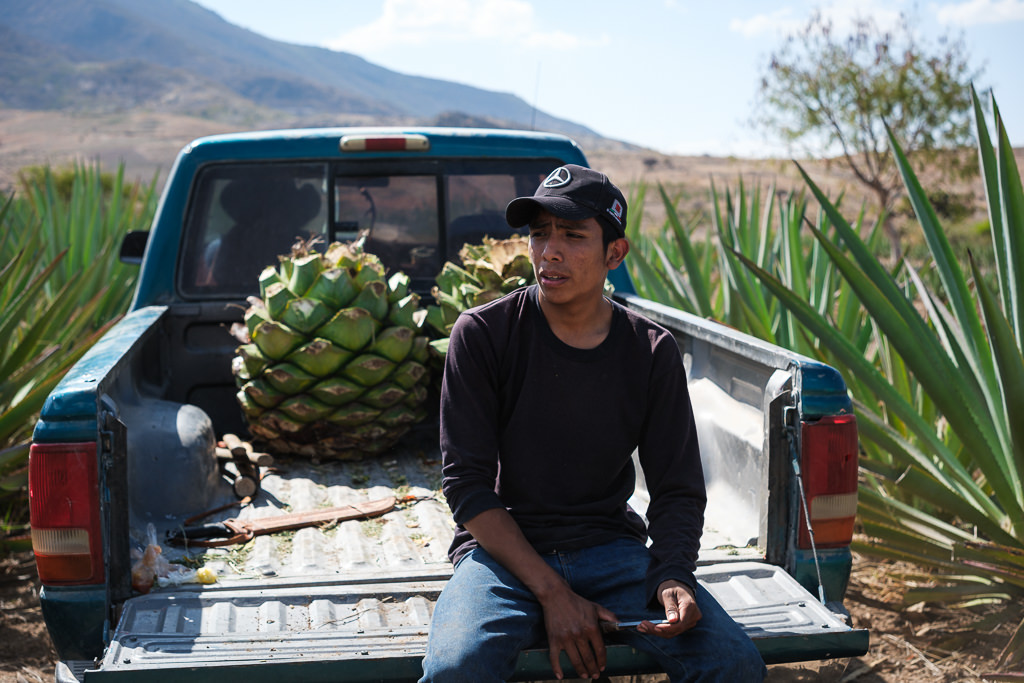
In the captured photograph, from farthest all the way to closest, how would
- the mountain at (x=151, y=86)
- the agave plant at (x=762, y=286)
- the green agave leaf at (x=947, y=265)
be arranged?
the mountain at (x=151, y=86) → the agave plant at (x=762, y=286) → the green agave leaf at (x=947, y=265)

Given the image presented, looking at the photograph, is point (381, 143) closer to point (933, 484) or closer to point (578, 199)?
point (578, 199)

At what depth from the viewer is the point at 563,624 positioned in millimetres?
1873

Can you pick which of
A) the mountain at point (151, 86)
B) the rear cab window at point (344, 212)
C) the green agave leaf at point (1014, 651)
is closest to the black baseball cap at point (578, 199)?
the rear cab window at point (344, 212)

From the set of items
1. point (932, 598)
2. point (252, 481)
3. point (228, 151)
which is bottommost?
point (932, 598)

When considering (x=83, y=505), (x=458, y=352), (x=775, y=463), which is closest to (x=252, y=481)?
(x=83, y=505)

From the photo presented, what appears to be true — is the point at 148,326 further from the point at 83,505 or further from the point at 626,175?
the point at 626,175

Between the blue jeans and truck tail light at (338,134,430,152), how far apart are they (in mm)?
2086

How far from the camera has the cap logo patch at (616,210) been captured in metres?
2.10

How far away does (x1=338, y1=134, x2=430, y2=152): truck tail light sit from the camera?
3.67 meters

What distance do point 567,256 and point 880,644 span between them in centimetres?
233

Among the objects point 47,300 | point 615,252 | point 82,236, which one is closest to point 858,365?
point 615,252

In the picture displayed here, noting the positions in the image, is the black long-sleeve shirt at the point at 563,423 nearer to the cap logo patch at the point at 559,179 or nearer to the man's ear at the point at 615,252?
the man's ear at the point at 615,252

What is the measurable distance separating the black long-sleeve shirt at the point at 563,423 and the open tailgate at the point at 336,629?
24 centimetres

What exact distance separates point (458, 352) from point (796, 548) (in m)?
1.00
